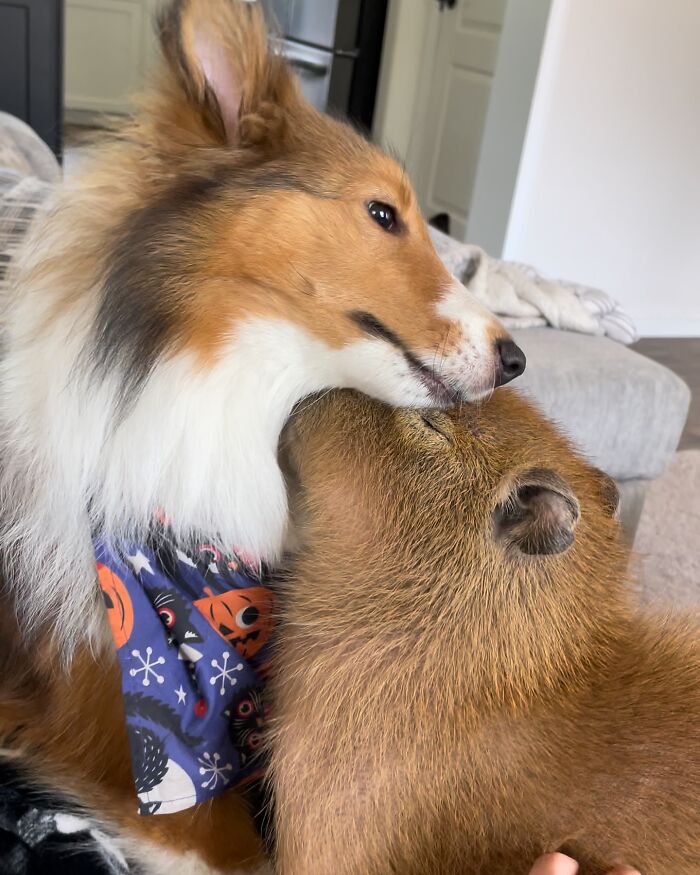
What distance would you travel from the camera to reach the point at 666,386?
7.00ft

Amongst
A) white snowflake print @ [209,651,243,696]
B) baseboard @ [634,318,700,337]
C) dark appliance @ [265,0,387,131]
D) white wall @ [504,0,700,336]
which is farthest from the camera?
dark appliance @ [265,0,387,131]

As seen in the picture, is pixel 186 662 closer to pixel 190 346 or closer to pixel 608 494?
pixel 190 346

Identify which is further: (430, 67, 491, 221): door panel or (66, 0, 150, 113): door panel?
(66, 0, 150, 113): door panel

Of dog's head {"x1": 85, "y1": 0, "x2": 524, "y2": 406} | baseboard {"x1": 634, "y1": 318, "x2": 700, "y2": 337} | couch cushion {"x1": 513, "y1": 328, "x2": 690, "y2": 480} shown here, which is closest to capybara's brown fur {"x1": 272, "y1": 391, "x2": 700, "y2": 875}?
dog's head {"x1": 85, "y1": 0, "x2": 524, "y2": 406}

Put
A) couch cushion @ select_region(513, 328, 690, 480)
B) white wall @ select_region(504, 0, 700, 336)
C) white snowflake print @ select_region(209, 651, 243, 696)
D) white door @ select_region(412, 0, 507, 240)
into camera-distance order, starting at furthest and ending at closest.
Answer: white door @ select_region(412, 0, 507, 240) → white wall @ select_region(504, 0, 700, 336) → couch cushion @ select_region(513, 328, 690, 480) → white snowflake print @ select_region(209, 651, 243, 696)

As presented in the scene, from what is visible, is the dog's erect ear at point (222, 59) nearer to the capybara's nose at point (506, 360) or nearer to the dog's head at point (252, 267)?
the dog's head at point (252, 267)

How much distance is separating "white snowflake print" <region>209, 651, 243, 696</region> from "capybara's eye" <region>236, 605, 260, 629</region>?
0.04 metres

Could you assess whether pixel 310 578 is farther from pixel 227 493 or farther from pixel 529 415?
pixel 529 415

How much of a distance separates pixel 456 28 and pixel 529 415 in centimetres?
436

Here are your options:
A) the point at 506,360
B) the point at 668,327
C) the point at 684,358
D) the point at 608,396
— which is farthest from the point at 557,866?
the point at 668,327

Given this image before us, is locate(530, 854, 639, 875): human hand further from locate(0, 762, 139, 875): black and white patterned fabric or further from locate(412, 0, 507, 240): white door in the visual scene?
locate(412, 0, 507, 240): white door

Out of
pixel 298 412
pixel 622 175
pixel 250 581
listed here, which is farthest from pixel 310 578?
pixel 622 175

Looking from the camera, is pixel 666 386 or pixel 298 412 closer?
pixel 298 412

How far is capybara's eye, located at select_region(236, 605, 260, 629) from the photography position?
3.48 feet
